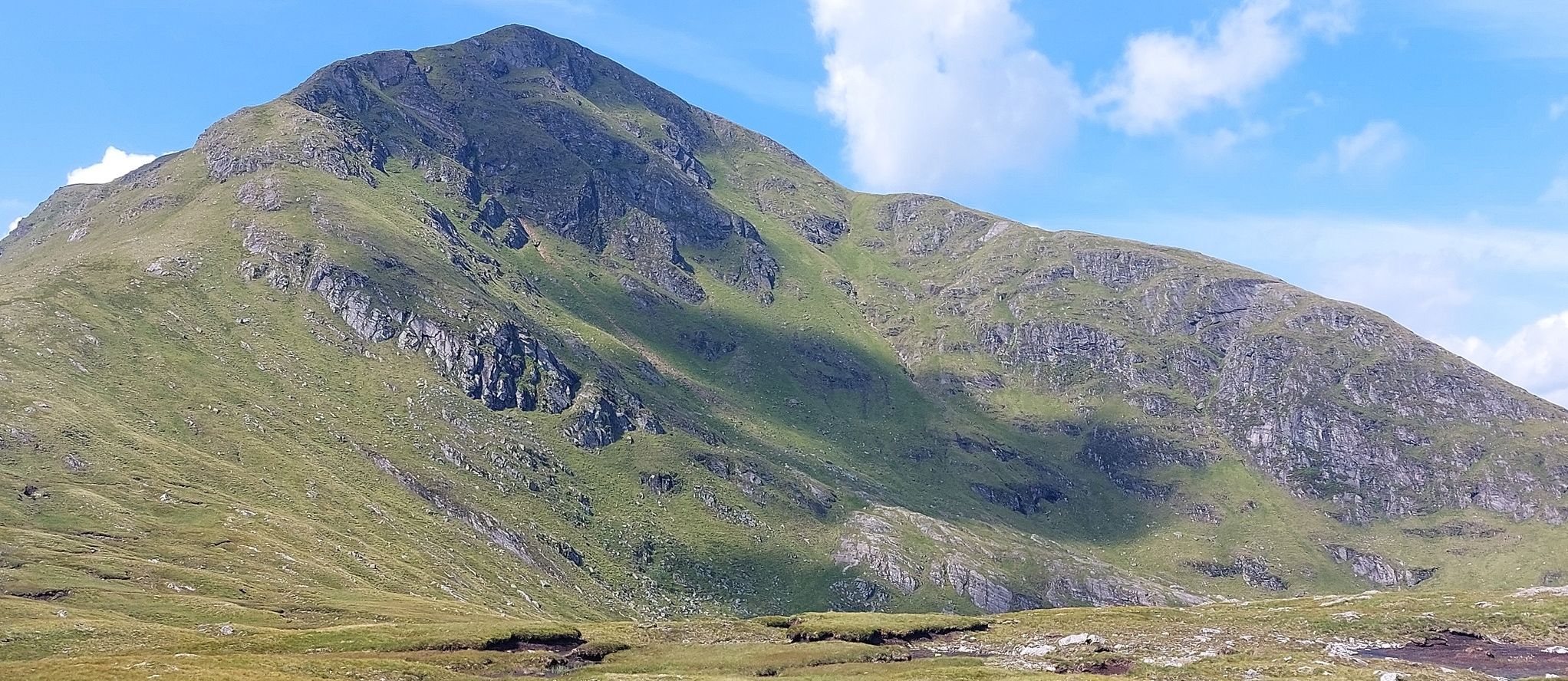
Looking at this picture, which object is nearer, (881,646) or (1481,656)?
(1481,656)

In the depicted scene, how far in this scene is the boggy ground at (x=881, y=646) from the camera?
242 feet

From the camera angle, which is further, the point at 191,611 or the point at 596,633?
the point at 191,611

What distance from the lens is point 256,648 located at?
291 feet

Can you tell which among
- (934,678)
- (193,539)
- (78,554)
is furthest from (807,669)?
(193,539)

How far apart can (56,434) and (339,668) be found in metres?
159

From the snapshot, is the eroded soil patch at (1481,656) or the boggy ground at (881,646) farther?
the eroded soil patch at (1481,656)

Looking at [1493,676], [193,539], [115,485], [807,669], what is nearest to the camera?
[1493,676]

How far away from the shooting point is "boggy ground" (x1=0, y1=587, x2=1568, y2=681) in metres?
73.8

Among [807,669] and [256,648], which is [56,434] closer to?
[256,648]

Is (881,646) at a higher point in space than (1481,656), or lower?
lower

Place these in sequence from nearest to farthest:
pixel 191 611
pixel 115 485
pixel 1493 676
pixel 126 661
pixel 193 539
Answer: pixel 126 661 < pixel 1493 676 < pixel 191 611 < pixel 193 539 < pixel 115 485

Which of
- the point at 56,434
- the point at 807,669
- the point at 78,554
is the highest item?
the point at 56,434

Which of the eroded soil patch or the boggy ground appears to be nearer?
the boggy ground

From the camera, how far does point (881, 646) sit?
98500 mm
